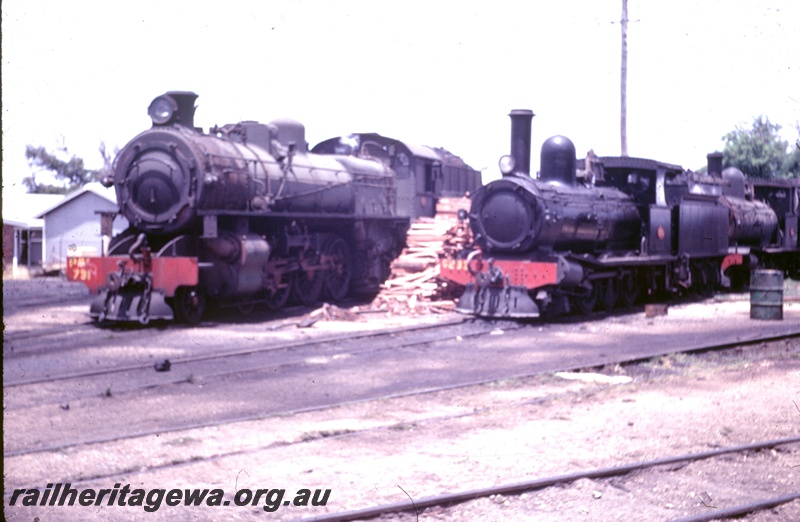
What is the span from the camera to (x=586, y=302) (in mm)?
15938

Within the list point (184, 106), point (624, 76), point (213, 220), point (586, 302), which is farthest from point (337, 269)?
point (624, 76)

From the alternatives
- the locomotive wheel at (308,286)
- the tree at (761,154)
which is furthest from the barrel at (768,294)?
the tree at (761,154)

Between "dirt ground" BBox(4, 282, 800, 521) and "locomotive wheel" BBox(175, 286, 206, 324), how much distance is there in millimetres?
6506

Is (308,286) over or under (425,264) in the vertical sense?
under

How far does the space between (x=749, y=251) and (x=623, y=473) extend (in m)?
18.6

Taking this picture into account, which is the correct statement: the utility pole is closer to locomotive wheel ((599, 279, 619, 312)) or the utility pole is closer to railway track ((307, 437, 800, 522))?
locomotive wheel ((599, 279, 619, 312))

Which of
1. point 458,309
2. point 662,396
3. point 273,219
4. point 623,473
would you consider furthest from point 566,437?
point 273,219

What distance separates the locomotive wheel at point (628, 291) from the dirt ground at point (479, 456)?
27.9 ft

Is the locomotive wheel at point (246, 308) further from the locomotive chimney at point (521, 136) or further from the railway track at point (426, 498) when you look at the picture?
the railway track at point (426, 498)

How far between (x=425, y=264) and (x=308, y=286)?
8.31 ft

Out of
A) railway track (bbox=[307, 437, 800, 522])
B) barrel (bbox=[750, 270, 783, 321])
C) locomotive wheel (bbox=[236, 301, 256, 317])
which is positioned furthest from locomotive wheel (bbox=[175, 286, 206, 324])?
barrel (bbox=[750, 270, 783, 321])

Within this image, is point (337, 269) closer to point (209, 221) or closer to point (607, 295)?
point (209, 221)

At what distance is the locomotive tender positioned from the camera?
13.7 meters

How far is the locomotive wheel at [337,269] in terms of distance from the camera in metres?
18.0
